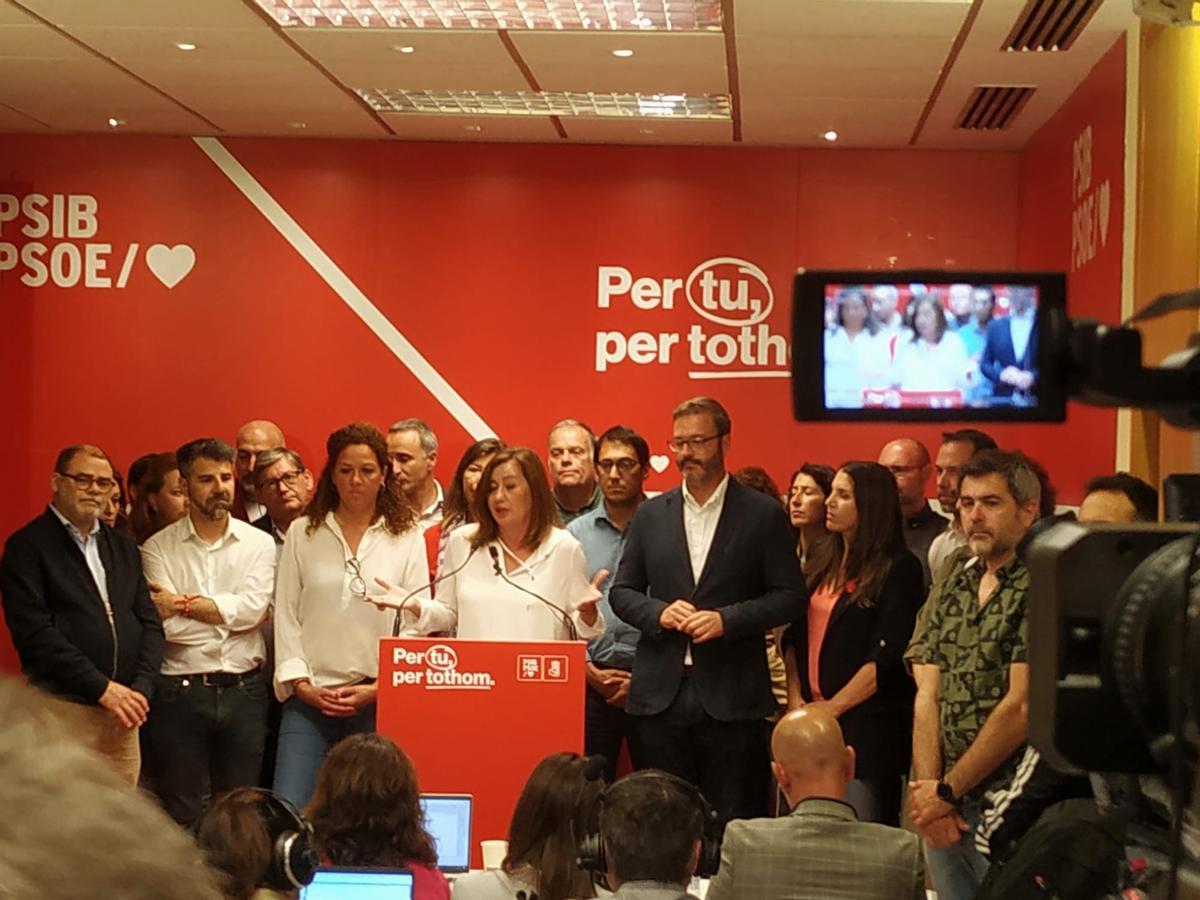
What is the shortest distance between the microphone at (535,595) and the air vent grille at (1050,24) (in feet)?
9.30

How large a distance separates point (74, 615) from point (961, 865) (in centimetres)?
325

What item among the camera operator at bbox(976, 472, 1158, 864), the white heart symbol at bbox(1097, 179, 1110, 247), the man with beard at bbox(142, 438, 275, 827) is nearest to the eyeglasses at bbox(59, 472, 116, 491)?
the man with beard at bbox(142, 438, 275, 827)

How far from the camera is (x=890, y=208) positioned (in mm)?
8914

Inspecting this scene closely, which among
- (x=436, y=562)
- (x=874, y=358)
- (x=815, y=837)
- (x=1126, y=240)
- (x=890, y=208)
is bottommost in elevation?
(x=815, y=837)

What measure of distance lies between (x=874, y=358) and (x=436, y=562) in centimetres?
393

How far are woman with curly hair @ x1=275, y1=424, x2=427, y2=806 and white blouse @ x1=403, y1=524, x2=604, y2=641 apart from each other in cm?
29

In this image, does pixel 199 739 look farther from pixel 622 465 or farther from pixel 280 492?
pixel 622 465

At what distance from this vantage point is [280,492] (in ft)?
22.9

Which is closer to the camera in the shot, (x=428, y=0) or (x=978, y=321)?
(x=978, y=321)

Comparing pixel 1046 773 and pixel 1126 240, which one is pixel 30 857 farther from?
pixel 1126 240

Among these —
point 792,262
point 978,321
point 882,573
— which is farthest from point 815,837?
point 792,262

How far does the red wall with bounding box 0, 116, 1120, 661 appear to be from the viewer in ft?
29.4

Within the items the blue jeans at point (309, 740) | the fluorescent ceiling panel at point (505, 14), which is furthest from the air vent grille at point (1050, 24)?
the blue jeans at point (309, 740)

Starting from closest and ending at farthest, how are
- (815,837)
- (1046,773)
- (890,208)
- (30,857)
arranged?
(30,857) < (815,837) < (1046,773) < (890,208)
